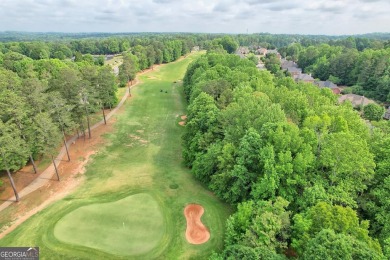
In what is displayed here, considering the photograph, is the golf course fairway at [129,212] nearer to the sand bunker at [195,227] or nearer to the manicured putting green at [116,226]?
the manicured putting green at [116,226]

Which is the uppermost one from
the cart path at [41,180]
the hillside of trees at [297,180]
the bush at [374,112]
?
the hillside of trees at [297,180]

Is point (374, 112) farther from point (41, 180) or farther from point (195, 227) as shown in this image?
point (41, 180)

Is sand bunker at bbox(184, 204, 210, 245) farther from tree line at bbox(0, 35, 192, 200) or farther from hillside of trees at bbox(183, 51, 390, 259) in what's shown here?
tree line at bbox(0, 35, 192, 200)

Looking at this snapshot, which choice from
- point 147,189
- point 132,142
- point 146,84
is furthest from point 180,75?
point 147,189

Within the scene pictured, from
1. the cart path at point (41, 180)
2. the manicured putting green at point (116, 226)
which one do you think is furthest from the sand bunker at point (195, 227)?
the cart path at point (41, 180)

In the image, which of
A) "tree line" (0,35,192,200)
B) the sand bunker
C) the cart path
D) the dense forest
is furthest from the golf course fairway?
"tree line" (0,35,192,200)

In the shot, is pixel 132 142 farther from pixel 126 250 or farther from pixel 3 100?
pixel 126 250
